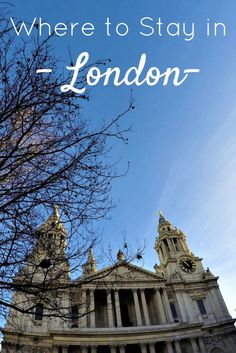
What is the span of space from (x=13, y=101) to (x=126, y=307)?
3754 centimetres

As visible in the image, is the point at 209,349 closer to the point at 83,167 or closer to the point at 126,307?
the point at 126,307

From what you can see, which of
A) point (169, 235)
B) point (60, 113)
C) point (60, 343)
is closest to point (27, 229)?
point (60, 113)

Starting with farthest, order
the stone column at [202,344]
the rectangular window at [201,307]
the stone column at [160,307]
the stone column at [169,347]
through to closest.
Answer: the rectangular window at [201,307], the stone column at [160,307], the stone column at [202,344], the stone column at [169,347]

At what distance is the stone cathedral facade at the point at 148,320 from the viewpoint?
3059 cm

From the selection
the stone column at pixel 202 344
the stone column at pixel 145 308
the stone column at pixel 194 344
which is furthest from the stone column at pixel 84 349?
the stone column at pixel 202 344

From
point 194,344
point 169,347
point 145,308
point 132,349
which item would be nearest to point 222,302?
point 194,344

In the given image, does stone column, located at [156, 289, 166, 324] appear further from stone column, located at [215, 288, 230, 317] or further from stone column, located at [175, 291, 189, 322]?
stone column, located at [215, 288, 230, 317]

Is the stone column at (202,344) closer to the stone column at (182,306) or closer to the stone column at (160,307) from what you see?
the stone column at (182,306)

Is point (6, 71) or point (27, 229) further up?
point (6, 71)

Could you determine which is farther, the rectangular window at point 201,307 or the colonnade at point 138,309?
the rectangular window at point 201,307

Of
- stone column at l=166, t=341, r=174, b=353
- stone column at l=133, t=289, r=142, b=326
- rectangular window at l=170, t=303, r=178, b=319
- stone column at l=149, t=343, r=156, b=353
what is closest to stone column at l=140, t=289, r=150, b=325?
stone column at l=133, t=289, r=142, b=326

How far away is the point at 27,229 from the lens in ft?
25.1

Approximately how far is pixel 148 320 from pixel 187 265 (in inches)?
492

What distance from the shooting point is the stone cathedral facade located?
30.6 meters
